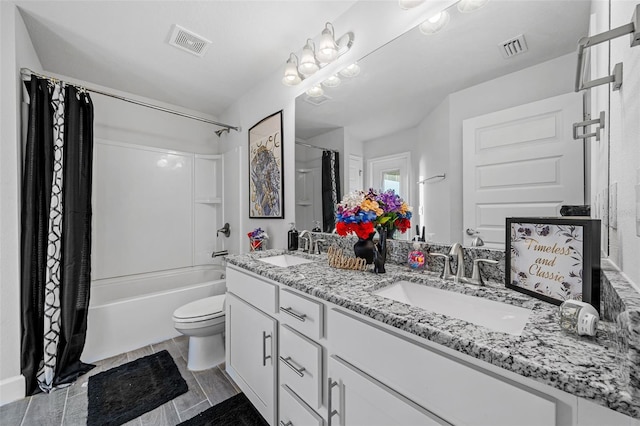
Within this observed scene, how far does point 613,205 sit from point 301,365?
117cm

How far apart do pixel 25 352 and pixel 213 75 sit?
240 centimetres

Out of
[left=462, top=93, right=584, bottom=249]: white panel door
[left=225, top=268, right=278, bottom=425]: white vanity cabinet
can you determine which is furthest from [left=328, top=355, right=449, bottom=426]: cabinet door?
[left=462, top=93, right=584, bottom=249]: white panel door

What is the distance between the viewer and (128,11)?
1593 millimetres

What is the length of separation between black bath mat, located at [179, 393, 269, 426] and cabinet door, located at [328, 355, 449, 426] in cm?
77

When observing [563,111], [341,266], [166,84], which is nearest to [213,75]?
[166,84]

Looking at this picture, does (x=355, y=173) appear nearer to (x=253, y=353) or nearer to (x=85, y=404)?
(x=253, y=353)

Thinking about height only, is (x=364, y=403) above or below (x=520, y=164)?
below

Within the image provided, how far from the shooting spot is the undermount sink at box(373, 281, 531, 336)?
80 centimetres

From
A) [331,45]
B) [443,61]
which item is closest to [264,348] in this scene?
[443,61]

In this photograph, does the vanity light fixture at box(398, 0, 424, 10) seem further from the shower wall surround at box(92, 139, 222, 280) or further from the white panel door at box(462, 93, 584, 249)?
the shower wall surround at box(92, 139, 222, 280)

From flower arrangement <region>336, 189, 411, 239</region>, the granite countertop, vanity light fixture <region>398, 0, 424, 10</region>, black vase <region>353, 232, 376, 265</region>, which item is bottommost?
the granite countertop

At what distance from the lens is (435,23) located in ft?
3.97

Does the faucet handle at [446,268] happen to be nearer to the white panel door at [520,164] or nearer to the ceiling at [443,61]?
the white panel door at [520,164]

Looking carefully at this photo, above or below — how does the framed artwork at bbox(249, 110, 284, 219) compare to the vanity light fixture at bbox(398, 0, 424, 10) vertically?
below
